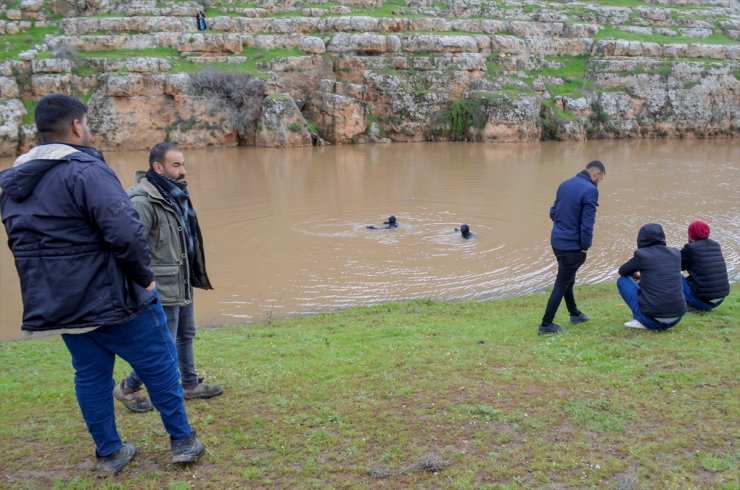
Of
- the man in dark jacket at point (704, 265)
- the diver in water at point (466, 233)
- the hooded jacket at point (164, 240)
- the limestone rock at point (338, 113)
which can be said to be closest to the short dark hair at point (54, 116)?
the hooded jacket at point (164, 240)

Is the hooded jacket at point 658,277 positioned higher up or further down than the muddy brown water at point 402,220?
higher up

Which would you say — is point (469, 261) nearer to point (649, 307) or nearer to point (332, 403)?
point (649, 307)

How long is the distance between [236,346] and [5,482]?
10.8 ft

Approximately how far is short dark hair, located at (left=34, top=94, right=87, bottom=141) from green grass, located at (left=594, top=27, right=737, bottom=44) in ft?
134

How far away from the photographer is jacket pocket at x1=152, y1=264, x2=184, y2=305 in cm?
433

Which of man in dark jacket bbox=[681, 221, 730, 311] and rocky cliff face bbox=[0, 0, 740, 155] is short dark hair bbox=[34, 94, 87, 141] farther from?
rocky cliff face bbox=[0, 0, 740, 155]

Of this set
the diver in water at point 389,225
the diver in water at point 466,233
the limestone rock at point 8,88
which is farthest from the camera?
the limestone rock at point 8,88

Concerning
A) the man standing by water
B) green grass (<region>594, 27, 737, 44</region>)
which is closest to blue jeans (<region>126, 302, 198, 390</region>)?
the man standing by water

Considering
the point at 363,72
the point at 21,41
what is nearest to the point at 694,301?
the point at 363,72

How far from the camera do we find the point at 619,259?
38.7 ft

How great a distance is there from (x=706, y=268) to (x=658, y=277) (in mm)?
959

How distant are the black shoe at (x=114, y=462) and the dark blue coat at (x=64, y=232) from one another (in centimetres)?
104

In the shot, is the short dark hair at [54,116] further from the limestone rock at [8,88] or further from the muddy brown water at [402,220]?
the limestone rock at [8,88]

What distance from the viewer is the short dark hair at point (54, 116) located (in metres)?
3.31
